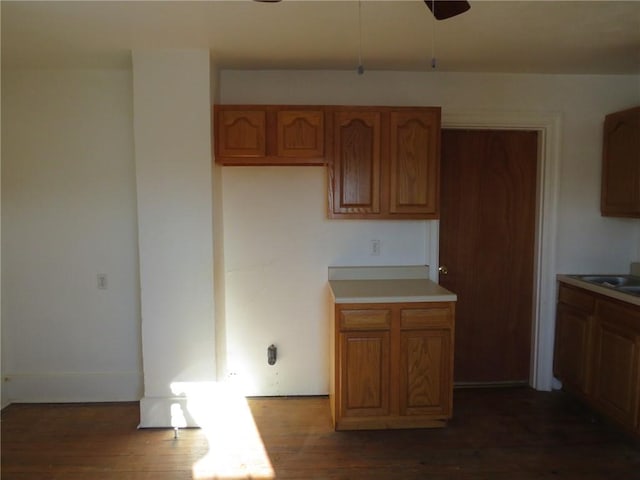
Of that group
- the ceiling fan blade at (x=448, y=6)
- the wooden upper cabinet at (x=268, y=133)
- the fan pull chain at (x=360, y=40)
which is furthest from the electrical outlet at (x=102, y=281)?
the ceiling fan blade at (x=448, y=6)

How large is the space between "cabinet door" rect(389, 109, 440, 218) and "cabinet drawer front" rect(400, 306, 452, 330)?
0.67 m

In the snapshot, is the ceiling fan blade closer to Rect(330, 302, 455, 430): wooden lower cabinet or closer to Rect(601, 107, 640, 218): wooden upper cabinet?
Rect(330, 302, 455, 430): wooden lower cabinet

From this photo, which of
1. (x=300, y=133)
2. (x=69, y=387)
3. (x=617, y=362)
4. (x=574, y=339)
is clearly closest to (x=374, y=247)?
(x=300, y=133)

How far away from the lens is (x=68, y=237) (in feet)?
9.98

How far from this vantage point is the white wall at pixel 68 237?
298 cm

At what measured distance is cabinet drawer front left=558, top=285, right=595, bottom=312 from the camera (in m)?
2.82

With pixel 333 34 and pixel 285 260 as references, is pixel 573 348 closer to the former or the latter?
pixel 285 260

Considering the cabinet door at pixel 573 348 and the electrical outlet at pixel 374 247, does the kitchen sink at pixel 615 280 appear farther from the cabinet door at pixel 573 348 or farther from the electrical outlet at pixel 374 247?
the electrical outlet at pixel 374 247

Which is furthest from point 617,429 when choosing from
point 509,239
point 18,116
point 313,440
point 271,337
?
point 18,116

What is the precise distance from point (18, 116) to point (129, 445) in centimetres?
239

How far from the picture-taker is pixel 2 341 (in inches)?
120

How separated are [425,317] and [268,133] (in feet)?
5.11

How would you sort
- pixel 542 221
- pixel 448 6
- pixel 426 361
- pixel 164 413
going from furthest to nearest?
1. pixel 542 221
2. pixel 164 413
3. pixel 426 361
4. pixel 448 6

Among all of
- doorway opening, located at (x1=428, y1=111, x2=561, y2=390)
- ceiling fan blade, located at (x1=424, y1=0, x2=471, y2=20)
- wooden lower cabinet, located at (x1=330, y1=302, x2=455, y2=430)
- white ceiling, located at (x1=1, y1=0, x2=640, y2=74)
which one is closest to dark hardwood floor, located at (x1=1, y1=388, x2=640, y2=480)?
wooden lower cabinet, located at (x1=330, y1=302, x2=455, y2=430)
